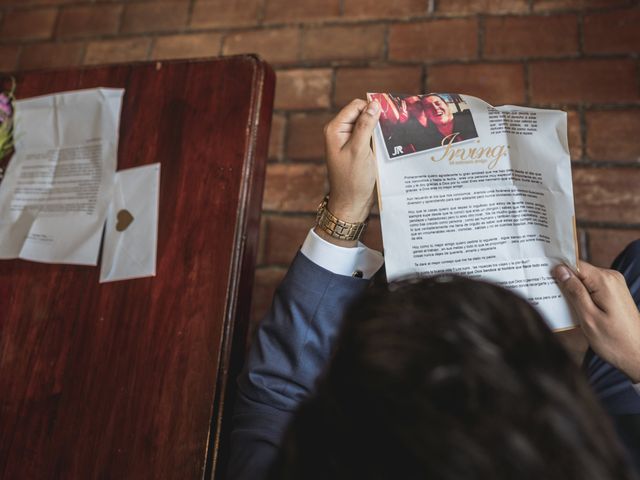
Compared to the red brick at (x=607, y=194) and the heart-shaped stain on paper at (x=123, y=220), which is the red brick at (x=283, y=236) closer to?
the heart-shaped stain on paper at (x=123, y=220)

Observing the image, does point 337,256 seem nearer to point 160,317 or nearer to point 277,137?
point 160,317

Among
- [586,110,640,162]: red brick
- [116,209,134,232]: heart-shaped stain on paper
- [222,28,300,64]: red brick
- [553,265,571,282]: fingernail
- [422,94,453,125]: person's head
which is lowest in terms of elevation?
[553,265,571,282]: fingernail

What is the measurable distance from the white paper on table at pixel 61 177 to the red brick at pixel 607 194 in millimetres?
982

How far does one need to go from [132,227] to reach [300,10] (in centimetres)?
77

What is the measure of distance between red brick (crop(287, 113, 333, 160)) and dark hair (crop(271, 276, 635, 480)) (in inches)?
32.8

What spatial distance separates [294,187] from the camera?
3.74ft

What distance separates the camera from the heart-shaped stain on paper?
823 millimetres

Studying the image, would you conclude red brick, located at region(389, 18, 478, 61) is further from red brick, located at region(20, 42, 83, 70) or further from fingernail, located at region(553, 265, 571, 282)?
red brick, located at region(20, 42, 83, 70)

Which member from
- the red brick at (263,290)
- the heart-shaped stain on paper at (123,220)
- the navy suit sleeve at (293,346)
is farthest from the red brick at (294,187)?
the navy suit sleeve at (293,346)

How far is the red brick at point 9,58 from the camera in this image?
1.41m

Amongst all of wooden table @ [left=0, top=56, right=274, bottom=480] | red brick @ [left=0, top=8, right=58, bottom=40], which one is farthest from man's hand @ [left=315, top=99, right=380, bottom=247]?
red brick @ [left=0, top=8, right=58, bottom=40]

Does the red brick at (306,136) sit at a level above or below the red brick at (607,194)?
above

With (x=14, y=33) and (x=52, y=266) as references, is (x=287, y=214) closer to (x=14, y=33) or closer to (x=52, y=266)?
(x=52, y=266)

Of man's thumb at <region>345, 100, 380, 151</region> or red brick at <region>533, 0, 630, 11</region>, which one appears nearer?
man's thumb at <region>345, 100, 380, 151</region>
